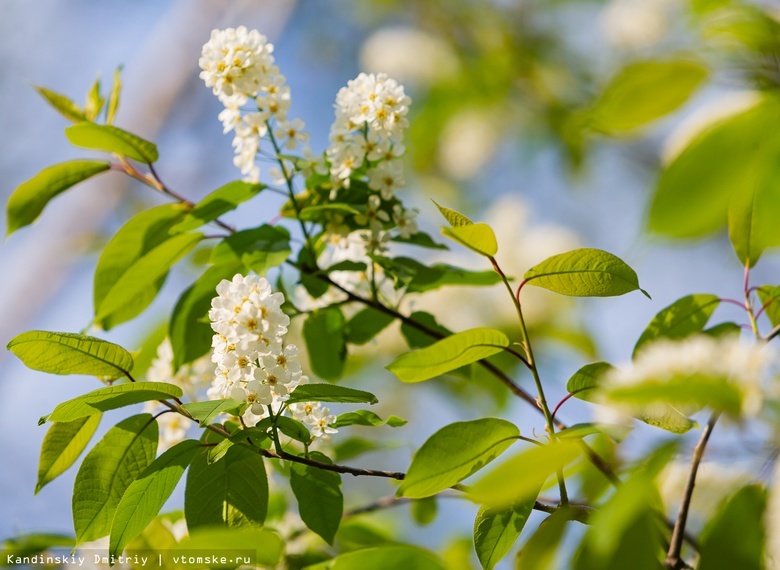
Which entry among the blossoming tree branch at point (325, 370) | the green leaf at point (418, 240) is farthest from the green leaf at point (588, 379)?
the green leaf at point (418, 240)

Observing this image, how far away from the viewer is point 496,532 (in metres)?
0.40

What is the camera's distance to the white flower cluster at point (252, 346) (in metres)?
0.41

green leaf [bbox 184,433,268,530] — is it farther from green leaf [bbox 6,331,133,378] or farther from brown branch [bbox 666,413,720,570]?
brown branch [bbox 666,413,720,570]

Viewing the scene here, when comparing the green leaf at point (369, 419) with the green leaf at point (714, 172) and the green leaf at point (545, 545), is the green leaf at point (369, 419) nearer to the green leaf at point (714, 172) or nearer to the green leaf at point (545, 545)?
the green leaf at point (545, 545)

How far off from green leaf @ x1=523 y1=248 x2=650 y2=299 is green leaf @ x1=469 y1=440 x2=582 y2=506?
0.19m

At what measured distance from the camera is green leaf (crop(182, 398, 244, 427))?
0.38m

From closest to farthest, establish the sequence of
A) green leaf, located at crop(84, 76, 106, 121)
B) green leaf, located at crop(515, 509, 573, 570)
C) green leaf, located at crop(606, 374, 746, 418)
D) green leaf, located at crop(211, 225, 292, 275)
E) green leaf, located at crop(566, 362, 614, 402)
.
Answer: green leaf, located at crop(606, 374, 746, 418) < green leaf, located at crop(515, 509, 573, 570) < green leaf, located at crop(566, 362, 614, 402) < green leaf, located at crop(211, 225, 292, 275) < green leaf, located at crop(84, 76, 106, 121)

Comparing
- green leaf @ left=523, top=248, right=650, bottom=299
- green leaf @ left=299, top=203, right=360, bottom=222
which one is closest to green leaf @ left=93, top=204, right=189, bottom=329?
green leaf @ left=299, top=203, right=360, bottom=222

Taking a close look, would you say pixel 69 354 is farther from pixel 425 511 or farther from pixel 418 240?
pixel 425 511

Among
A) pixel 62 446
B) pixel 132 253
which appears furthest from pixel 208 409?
pixel 132 253

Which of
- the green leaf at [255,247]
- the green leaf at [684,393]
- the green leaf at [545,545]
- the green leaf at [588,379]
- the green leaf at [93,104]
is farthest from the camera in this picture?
the green leaf at [93,104]

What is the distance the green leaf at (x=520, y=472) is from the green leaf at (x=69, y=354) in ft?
0.91

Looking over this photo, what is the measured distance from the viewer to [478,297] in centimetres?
128

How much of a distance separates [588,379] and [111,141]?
0.40 meters
